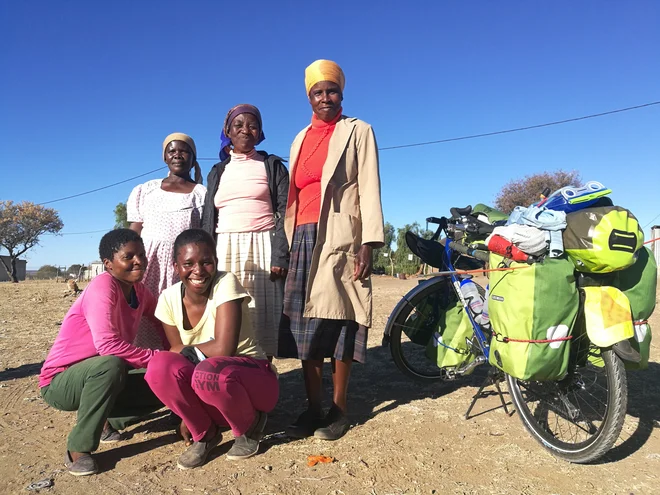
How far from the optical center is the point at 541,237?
2508 millimetres

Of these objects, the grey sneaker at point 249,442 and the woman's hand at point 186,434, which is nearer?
the grey sneaker at point 249,442

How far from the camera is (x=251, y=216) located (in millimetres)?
3225

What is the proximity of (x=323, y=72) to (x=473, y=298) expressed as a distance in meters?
1.89

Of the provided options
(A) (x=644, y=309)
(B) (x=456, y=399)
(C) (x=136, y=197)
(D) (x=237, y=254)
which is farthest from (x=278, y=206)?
(A) (x=644, y=309)

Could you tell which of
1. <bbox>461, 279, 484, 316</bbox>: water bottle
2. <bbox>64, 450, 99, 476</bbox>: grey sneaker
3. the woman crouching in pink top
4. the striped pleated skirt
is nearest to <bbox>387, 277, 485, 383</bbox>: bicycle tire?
<bbox>461, 279, 484, 316</bbox>: water bottle

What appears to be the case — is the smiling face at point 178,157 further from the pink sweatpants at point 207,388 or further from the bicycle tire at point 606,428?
the bicycle tire at point 606,428

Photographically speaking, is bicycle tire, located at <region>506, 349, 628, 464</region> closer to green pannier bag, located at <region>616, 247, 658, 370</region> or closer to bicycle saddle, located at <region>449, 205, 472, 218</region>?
green pannier bag, located at <region>616, 247, 658, 370</region>

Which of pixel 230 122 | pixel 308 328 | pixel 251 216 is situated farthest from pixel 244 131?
pixel 308 328

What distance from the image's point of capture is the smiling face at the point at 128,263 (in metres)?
2.79

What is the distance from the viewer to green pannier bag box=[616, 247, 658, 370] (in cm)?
246

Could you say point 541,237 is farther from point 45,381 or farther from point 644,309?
point 45,381

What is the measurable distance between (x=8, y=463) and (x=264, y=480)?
1405 mm

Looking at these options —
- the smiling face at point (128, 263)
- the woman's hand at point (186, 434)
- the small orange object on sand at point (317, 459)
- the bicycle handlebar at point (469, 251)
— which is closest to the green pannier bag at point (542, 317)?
the bicycle handlebar at point (469, 251)

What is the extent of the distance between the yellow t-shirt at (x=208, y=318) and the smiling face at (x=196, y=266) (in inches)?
3.1
